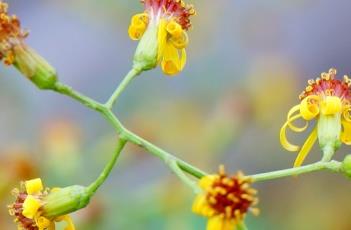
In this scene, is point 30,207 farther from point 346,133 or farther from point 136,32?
point 346,133

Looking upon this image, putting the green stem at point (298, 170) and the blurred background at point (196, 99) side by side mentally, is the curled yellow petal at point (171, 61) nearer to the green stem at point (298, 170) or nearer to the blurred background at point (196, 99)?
the green stem at point (298, 170)

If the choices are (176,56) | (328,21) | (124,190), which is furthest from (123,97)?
(176,56)

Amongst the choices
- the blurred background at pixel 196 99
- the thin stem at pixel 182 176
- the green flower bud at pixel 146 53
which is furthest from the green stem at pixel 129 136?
the blurred background at pixel 196 99

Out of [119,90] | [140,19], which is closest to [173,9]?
[140,19]

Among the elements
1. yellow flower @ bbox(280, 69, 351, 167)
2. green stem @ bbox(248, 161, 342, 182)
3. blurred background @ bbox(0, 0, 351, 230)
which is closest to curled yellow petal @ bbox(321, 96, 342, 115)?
yellow flower @ bbox(280, 69, 351, 167)

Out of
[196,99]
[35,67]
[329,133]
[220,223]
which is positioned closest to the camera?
[220,223]
